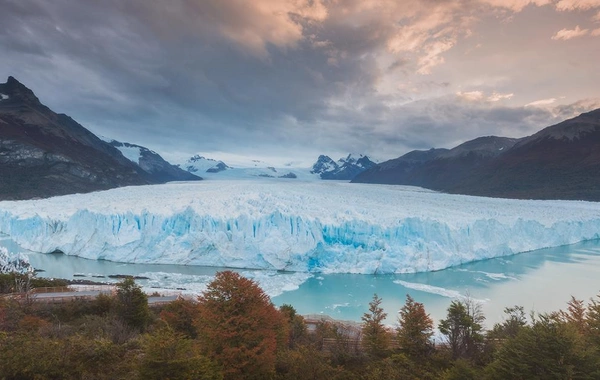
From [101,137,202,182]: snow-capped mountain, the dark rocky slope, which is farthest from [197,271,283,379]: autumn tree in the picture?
[101,137,202,182]: snow-capped mountain

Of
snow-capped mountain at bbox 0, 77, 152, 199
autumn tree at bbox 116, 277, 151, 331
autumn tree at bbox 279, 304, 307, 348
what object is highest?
snow-capped mountain at bbox 0, 77, 152, 199

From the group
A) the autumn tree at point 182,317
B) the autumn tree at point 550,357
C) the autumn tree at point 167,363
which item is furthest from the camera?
the autumn tree at point 182,317

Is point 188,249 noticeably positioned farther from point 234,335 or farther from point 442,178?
point 442,178

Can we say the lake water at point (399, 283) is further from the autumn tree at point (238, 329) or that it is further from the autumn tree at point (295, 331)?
the autumn tree at point (238, 329)

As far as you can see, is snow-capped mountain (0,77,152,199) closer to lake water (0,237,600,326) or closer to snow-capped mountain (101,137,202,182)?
snow-capped mountain (101,137,202,182)

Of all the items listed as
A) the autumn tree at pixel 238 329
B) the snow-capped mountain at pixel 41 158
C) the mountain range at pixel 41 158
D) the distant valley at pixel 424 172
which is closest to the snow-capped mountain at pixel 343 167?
the distant valley at pixel 424 172

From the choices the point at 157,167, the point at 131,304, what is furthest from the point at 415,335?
the point at 157,167
